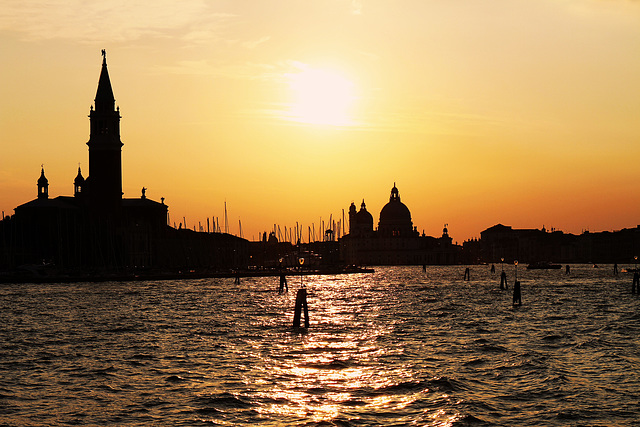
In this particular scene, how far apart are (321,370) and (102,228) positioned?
9643 centimetres

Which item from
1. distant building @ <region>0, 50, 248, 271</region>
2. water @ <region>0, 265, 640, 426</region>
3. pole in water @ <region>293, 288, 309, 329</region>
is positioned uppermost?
distant building @ <region>0, 50, 248, 271</region>

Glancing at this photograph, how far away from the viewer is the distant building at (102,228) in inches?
4373

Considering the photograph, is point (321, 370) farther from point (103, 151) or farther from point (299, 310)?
point (103, 151)

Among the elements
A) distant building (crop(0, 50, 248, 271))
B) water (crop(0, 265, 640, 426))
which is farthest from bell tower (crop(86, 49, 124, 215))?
water (crop(0, 265, 640, 426))

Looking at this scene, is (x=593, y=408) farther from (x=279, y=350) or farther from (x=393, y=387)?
(x=279, y=350)

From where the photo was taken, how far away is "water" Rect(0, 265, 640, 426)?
19438 mm

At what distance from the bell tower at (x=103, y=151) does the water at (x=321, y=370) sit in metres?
77.1

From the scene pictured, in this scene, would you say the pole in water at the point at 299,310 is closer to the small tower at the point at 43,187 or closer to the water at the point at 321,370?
the water at the point at 321,370

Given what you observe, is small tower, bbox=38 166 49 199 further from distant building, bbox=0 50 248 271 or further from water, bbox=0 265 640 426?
water, bbox=0 265 640 426

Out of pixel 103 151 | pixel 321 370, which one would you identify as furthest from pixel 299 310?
pixel 103 151

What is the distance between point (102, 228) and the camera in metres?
117

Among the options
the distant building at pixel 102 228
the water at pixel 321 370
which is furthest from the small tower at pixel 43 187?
the water at pixel 321 370

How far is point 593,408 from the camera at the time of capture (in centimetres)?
2009

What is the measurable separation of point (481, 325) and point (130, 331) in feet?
51.1
